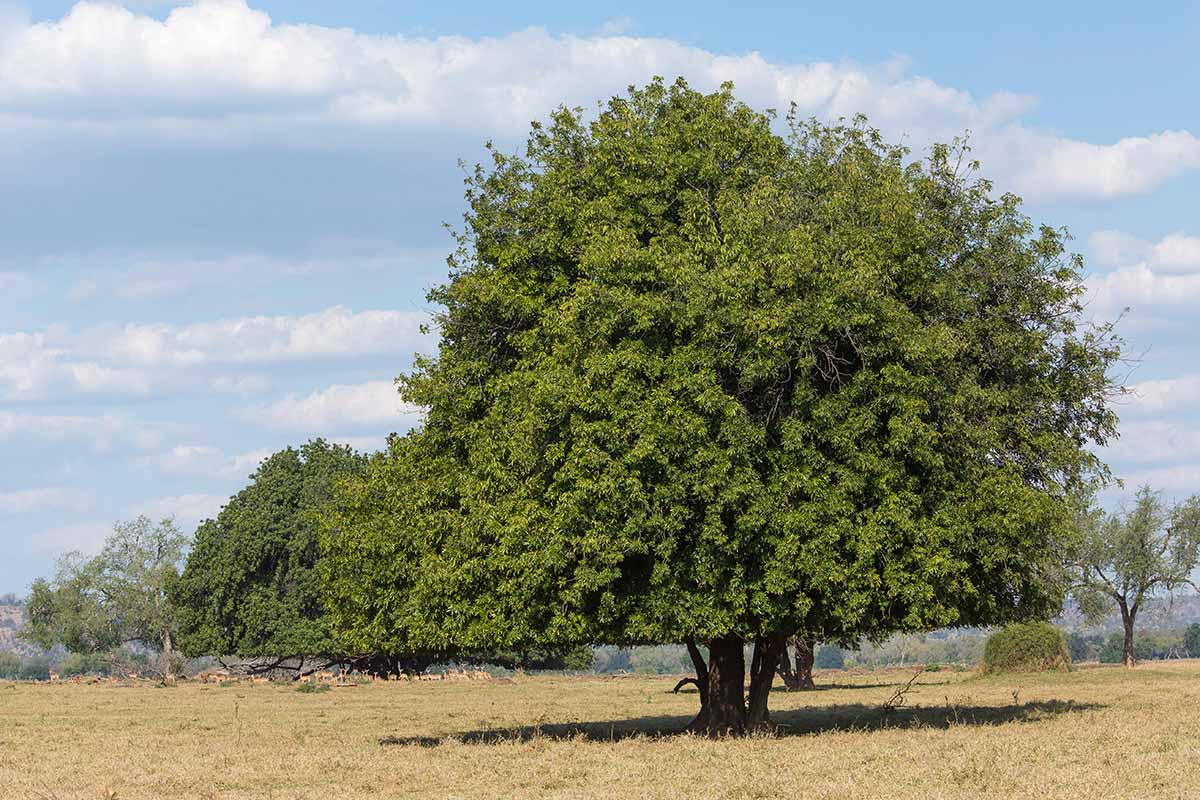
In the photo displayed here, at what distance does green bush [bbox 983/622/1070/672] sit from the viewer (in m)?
69.1

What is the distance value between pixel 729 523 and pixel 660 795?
9.88 metres

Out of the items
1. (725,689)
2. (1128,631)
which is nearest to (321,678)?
(1128,631)

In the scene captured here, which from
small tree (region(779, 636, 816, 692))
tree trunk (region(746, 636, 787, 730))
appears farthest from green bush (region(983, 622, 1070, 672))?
tree trunk (region(746, 636, 787, 730))

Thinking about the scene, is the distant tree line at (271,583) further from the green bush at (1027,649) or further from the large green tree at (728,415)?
the large green tree at (728,415)

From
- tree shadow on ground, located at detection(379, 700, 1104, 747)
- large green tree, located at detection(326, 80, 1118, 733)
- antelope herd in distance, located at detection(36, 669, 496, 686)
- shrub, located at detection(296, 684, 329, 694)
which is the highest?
large green tree, located at detection(326, 80, 1118, 733)

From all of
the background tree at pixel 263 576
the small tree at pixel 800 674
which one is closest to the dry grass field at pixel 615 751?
the small tree at pixel 800 674

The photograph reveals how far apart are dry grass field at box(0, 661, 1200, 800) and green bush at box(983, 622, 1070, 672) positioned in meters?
13.6

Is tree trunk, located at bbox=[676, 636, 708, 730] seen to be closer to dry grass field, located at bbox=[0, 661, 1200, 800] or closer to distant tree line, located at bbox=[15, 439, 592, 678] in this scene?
dry grass field, located at bbox=[0, 661, 1200, 800]

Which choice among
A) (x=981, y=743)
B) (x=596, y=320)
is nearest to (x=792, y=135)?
(x=596, y=320)

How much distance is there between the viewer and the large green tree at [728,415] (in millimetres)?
30031

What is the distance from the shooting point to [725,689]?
3569 centimetres

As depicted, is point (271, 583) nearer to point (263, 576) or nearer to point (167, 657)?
point (263, 576)

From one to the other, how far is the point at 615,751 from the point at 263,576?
211 ft

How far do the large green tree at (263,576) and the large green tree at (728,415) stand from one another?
51.4 m
